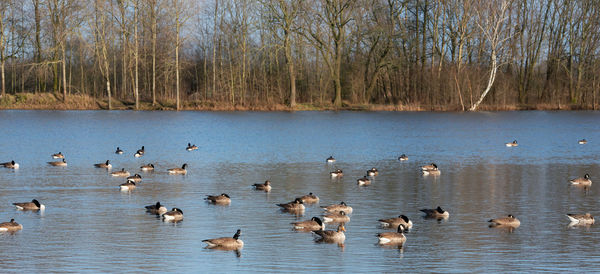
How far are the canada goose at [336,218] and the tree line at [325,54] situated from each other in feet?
161

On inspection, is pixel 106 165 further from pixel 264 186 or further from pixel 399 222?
pixel 399 222

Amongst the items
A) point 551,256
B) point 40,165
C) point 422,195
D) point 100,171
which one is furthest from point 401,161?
point 551,256

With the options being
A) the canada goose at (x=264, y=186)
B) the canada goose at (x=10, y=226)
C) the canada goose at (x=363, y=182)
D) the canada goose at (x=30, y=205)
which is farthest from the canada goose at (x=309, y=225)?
the canada goose at (x=363, y=182)

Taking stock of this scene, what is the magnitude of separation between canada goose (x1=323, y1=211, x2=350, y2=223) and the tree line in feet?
161

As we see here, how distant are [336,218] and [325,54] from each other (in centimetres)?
5510

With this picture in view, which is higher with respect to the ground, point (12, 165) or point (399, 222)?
point (12, 165)

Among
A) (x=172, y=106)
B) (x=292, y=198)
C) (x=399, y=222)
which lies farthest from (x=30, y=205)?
(x=172, y=106)

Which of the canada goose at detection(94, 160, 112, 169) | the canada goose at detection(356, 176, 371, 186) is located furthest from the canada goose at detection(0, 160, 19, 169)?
the canada goose at detection(356, 176, 371, 186)

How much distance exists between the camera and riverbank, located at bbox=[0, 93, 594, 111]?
228ft

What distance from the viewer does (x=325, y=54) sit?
72.2 meters

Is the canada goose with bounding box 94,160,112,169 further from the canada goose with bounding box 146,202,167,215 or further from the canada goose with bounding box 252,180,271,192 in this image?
the canada goose with bounding box 146,202,167,215

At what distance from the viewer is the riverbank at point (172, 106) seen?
6962 cm

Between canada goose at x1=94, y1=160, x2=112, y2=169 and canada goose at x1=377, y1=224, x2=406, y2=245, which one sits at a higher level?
canada goose at x1=94, y1=160, x2=112, y2=169

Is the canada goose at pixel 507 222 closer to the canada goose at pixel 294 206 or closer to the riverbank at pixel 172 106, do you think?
the canada goose at pixel 294 206
